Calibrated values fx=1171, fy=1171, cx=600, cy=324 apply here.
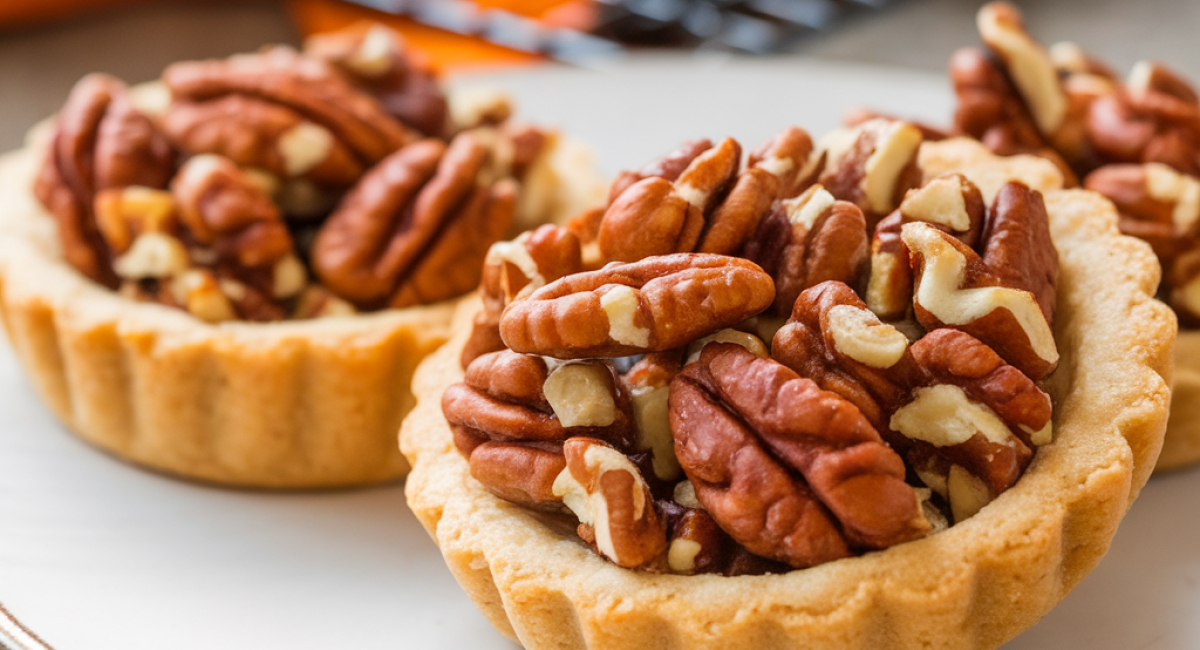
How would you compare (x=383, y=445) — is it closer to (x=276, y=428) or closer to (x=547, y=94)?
(x=276, y=428)

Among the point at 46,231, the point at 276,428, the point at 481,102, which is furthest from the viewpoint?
the point at 481,102

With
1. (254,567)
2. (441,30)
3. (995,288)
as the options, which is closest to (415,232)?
(254,567)

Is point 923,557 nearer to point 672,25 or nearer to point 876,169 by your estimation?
point 876,169

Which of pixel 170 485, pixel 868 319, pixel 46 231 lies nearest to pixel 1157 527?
pixel 868 319

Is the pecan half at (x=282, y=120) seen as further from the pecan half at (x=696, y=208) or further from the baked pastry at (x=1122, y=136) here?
the baked pastry at (x=1122, y=136)

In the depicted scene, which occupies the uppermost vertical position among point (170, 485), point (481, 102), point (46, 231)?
point (481, 102)

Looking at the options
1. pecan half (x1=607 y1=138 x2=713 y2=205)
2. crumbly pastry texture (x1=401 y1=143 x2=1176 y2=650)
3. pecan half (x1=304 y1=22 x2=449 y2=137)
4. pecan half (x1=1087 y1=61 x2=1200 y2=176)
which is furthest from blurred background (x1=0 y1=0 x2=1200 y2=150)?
crumbly pastry texture (x1=401 y1=143 x2=1176 y2=650)
